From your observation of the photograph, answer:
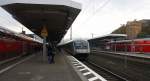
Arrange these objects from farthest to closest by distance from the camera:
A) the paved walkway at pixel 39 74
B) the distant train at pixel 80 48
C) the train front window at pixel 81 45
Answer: the train front window at pixel 81 45 < the distant train at pixel 80 48 < the paved walkway at pixel 39 74

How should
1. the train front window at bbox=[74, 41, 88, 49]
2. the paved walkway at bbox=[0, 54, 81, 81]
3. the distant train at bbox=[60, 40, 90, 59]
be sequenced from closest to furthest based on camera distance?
the paved walkway at bbox=[0, 54, 81, 81], the distant train at bbox=[60, 40, 90, 59], the train front window at bbox=[74, 41, 88, 49]

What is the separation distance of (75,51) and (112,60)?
503 centimetres

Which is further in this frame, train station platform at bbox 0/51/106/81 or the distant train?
the distant train

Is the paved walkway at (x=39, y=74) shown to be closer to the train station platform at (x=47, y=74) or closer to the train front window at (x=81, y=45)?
the train station platform at (x=47, y=74)

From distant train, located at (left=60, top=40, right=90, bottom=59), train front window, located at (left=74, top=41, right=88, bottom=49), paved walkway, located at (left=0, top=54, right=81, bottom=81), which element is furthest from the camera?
train front window, located at (left=74, top=41, right=88, bottom=49)

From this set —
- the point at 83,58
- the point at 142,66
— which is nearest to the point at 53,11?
the point at 142,66

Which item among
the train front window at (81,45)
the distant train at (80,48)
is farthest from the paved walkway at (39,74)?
the train front window at (81,45)

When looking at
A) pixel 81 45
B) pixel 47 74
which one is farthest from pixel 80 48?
pixel 47 74

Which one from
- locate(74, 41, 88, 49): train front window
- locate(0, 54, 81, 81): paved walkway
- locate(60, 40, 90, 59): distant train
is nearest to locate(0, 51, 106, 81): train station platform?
locate(0, 54, 81, 81): paved walkway

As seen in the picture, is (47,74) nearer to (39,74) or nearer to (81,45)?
(39,74)

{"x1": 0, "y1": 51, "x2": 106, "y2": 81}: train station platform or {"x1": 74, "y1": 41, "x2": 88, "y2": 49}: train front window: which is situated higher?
{"x1": 74, "y1": 41, "x2": 88, "y2": 49}: train front window

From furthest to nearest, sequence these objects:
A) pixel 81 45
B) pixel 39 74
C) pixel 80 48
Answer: pixel 81 45
pixel 80 48
pixel 39 74

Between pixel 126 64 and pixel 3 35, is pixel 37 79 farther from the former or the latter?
pixel 126 64

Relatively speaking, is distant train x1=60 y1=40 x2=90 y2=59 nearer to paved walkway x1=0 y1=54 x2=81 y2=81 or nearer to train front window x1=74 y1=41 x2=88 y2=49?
train front window x1=74 y1=41 x2=88 y2=49
